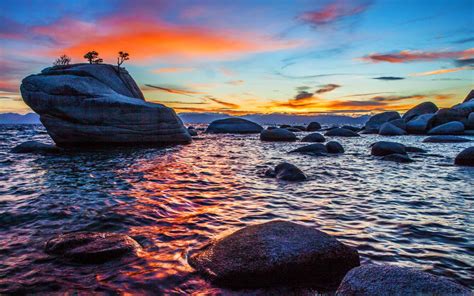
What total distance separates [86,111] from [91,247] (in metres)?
17.1

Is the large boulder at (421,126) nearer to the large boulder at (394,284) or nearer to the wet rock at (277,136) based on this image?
the wet rock at (277,136)

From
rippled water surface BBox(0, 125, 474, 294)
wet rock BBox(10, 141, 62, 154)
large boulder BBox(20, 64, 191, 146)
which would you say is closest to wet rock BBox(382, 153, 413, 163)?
rippled water surface BBox(0, 125, 474, 294)

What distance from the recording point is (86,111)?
1959 cm

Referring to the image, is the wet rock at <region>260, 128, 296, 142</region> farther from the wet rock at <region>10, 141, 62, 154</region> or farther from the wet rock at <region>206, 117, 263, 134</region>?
the wet rock at <region>10, 141, 62, 154</region>

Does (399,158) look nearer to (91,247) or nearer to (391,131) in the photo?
(91,247)

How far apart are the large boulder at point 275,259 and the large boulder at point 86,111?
57.6 feet

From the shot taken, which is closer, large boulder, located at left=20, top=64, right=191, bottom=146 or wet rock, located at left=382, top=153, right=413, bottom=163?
wet rock, located at left=382, top=153, right=413, bottom=163

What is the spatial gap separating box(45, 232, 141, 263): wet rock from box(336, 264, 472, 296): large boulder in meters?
2.96

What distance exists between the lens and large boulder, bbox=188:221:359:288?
3.88 metres

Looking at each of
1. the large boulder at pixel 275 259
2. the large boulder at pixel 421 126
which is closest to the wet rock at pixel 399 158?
the large boulder at pixel 275 259

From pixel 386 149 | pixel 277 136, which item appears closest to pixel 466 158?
pixel 386 149

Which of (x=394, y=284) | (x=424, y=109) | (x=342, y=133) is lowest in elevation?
(x=394, y=284)

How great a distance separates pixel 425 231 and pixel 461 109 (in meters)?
45.9

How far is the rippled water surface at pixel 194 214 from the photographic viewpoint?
4.04 metres
